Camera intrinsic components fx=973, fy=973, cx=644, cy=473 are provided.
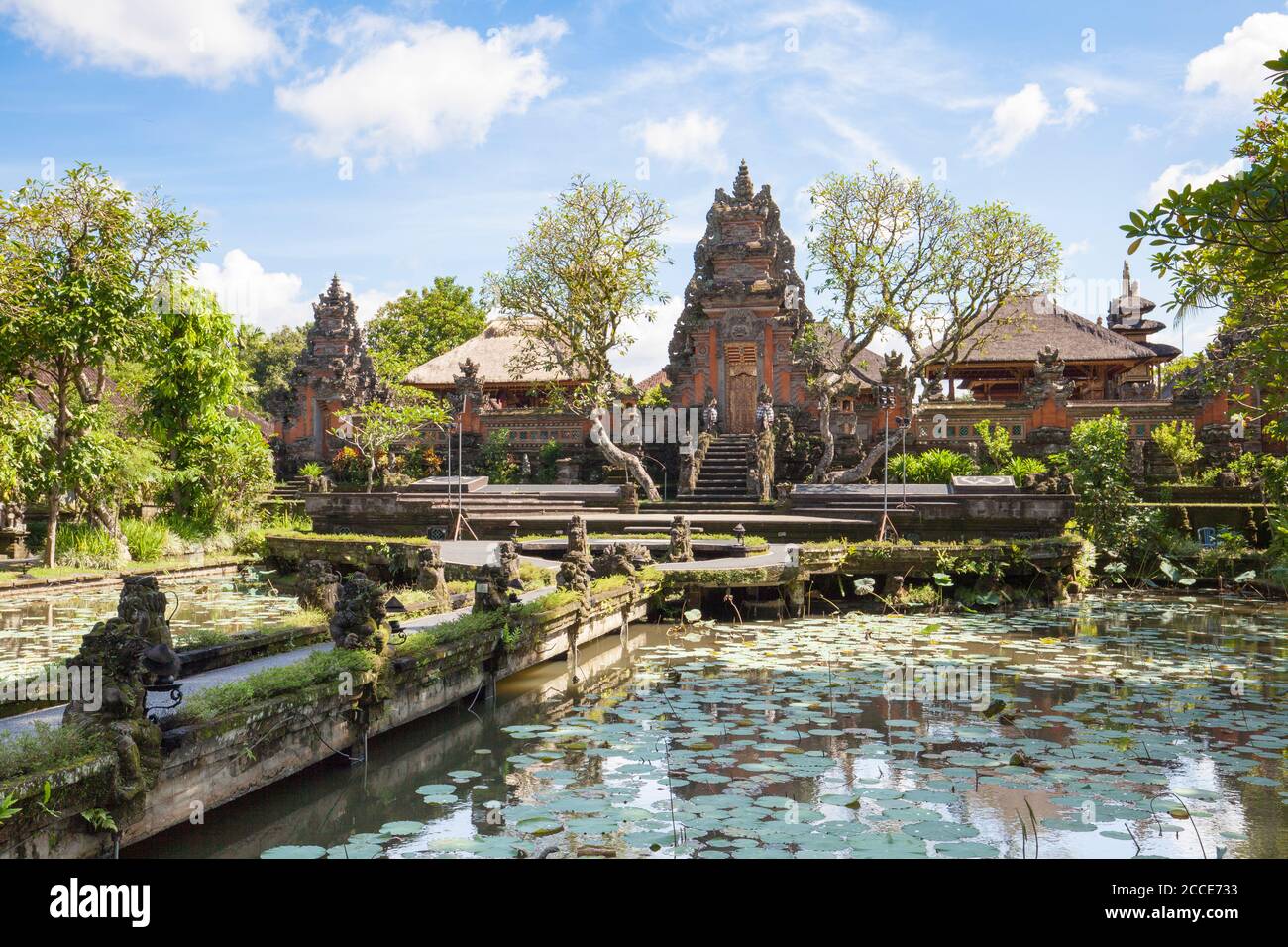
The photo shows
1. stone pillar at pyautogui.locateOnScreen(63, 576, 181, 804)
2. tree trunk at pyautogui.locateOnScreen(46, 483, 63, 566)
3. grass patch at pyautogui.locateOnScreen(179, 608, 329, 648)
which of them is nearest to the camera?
stone pillar at pyautogui.locateOnScreen(63, 576, 181, 804)

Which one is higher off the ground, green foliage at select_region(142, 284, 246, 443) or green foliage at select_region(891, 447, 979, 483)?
green foliage at select_region(142, 284, 246, 443)

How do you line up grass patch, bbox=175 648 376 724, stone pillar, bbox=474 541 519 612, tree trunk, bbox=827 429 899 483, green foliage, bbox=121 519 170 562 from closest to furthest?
grass patch, bbox=175 648 376 724 → stone pillar, bbox=474 541 519 612 → green foliage, bbox=121 519 170 562 → tree trunk, bbox=827 429 899 483

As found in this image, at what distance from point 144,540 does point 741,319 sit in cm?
1593

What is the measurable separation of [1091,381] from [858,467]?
1159 centimetres

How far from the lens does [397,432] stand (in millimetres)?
26000

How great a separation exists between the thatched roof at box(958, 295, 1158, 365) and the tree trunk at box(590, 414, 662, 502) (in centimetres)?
1132

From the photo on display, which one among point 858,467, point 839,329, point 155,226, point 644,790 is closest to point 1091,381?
point 839,329

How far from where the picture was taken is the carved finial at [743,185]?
27.8 metres

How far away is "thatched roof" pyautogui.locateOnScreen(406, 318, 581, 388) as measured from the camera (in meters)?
31.5

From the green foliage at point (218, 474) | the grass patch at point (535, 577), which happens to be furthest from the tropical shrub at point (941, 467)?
the green foliage at point (218, 474)

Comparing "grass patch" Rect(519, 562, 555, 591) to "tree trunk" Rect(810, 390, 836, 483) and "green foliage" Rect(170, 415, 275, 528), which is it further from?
"tree trunk" Rect(810, 390, 836, 483)

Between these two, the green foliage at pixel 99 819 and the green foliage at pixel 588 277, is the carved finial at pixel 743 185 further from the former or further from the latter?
the green foliage at pixel 99 819

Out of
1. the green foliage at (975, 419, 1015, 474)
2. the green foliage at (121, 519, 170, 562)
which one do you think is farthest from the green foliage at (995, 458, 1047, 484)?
the green foliage at (121, 519, 170, 562)

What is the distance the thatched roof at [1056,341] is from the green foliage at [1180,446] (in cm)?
631
